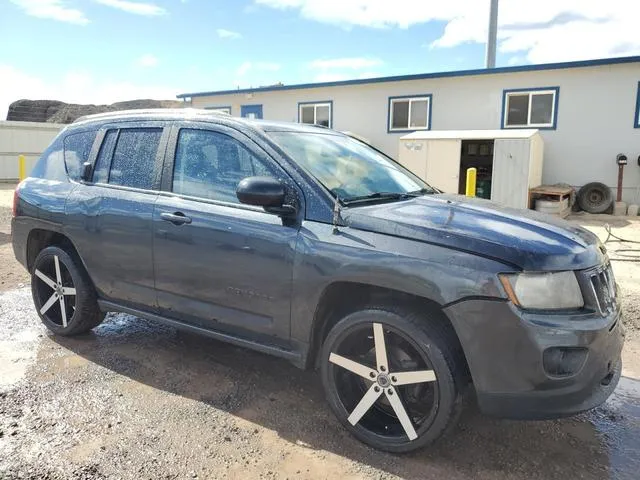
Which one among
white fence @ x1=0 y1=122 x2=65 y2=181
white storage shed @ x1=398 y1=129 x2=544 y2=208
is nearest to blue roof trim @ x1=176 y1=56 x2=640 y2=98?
white storage shed @ x1=398 y1=129 x2=544 y2=208

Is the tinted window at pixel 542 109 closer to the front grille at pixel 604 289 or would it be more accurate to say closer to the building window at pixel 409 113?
the building window at pixel 409 113

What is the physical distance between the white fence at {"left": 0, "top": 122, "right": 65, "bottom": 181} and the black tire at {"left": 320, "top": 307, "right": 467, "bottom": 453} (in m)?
21.5

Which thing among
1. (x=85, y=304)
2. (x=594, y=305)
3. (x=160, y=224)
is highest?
(x=160, y=224)

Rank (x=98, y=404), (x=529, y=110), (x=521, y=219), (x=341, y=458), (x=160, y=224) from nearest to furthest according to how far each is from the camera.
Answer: (x=341, y=458) → (x=521, y=219) → (x=98, y=404) → (x=160, y=224) → (x=529, y=110)

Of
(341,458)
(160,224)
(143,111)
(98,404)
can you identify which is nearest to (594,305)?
(341,458)

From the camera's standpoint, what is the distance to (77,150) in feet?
14.1

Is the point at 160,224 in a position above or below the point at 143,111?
below

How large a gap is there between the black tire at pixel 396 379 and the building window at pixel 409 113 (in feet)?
48.4

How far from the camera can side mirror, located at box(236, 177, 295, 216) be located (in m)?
2.89

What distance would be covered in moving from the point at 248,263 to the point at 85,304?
188cm

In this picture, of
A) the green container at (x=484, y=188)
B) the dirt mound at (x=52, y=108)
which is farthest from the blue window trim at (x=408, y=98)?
the dirt mound at (x=52, y=108)

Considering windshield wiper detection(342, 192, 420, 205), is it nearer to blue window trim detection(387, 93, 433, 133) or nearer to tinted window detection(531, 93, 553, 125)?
tinted window detection(531, 93, 553, 125)

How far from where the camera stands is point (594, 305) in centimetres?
252

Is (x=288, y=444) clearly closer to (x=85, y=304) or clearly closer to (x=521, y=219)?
(x=521, y=219)
